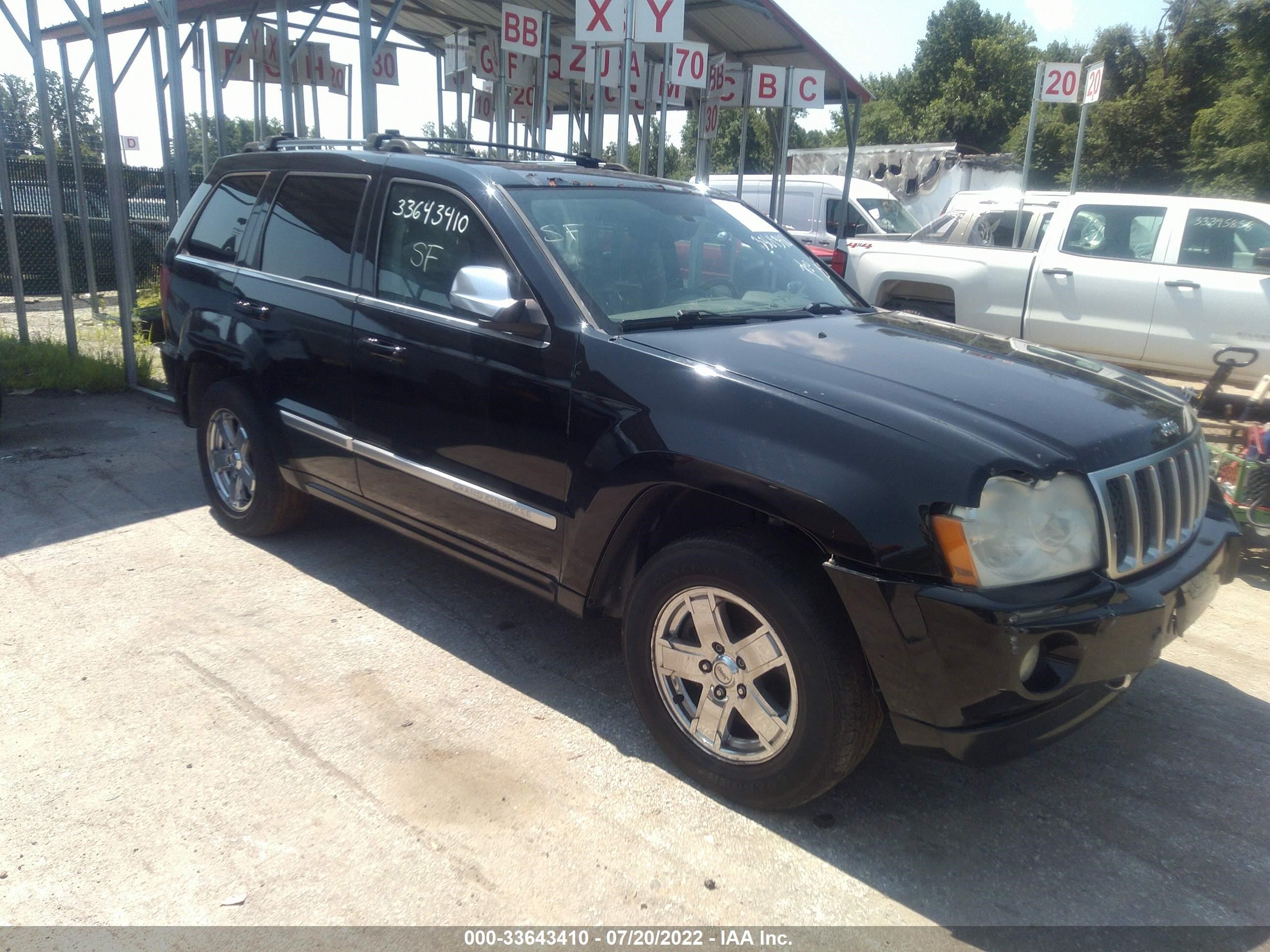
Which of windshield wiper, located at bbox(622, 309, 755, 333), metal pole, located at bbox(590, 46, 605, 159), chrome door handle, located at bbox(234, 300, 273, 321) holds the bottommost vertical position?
chrome door handle, located at bbox(234, 300, 273, 321)

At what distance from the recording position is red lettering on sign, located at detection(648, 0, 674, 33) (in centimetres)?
730

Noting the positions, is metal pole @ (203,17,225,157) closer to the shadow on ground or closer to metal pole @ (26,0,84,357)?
metal pole @ (26,0,84,357)

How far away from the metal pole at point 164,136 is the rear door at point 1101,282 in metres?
9.40

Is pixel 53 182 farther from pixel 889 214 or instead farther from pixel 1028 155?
pixel 889 214

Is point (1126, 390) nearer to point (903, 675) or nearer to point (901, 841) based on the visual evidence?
point (903, 675)

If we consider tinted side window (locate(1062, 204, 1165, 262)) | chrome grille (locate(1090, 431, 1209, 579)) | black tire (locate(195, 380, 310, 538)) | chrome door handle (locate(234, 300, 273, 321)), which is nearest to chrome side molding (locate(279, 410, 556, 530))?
black tire (locate(195, 380, 310, 538))

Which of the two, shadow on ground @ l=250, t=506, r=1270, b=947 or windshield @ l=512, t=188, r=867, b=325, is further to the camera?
windshield @ l=512, t=188, r=867, b=325

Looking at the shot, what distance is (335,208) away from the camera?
14.2 ft

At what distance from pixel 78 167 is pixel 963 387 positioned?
9.30 meters

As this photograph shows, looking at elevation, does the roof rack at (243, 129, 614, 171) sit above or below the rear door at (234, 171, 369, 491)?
above

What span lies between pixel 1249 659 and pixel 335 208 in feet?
14.4

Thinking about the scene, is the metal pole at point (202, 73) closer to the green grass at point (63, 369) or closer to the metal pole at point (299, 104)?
the metal pole at point (299, 104)

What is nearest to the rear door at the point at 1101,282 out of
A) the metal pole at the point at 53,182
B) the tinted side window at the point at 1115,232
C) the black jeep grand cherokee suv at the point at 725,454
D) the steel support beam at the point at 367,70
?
the tinted side window at the point at 1115,232

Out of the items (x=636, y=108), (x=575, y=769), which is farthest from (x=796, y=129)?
(x=575, y=769)
